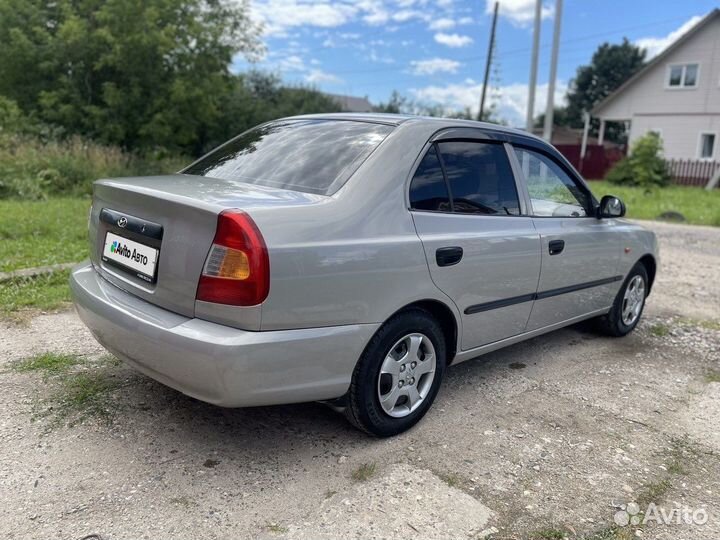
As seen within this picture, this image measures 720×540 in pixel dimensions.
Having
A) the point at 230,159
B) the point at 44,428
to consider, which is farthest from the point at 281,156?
the point at 44,428

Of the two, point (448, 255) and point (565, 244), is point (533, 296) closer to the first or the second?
point (565, 244)

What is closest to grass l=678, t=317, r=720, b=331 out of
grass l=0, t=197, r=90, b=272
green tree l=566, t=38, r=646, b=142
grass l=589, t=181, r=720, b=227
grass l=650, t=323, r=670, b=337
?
grass l=650, t=323, r=670, b=337

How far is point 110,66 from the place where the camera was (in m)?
18.0

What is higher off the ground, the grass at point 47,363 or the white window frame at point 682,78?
the white window frame at point 682,78

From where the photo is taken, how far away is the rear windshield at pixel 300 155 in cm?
299

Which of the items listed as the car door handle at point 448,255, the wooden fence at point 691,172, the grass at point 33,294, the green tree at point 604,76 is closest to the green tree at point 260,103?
the wooden fence at point 691,172

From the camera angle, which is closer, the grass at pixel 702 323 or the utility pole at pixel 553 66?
the grass at pixel 702 323

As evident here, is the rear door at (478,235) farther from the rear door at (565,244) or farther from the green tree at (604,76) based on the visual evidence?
the green tree at (604,76)

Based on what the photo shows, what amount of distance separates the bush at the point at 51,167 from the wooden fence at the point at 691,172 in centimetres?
2223

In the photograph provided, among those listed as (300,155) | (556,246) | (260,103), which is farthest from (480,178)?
(260,103)

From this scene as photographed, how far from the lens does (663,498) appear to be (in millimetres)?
2727

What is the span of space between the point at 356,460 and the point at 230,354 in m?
0.93

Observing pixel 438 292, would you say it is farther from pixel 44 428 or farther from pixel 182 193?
pixel 44 428

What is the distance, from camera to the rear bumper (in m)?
2.41
